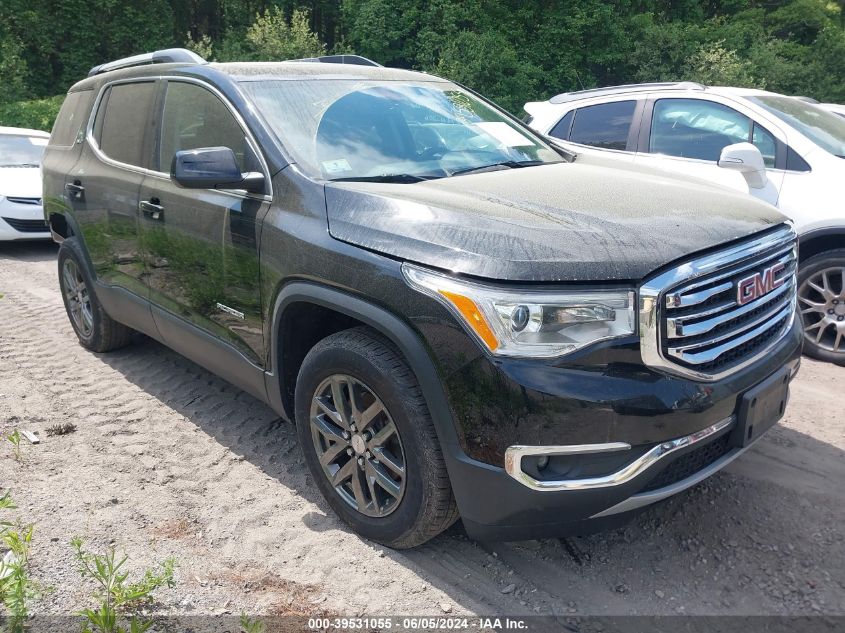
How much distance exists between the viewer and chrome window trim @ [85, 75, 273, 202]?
10.0 ft

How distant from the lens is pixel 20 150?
959 centimetres

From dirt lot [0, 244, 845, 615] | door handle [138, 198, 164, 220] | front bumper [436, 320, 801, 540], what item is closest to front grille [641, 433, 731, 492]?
front bumper [436, 320, 801, 540]

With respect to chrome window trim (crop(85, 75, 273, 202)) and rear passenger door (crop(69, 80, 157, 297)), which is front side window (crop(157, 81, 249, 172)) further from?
rear passenger door (crop(69, 80, 157, 297))

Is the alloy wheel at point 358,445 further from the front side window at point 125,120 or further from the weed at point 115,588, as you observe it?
the front side window at point 125,120

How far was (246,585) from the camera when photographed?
2627 millimetres

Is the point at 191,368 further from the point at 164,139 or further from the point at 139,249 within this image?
the point at 164,139

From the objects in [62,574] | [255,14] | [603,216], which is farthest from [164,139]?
[255,14]

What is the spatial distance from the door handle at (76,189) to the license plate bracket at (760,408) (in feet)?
13.0

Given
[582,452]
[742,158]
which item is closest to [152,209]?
[582,452]

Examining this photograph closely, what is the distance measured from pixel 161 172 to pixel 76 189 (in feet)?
3.75

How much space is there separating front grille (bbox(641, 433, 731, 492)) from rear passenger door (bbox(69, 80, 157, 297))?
2.88 meters

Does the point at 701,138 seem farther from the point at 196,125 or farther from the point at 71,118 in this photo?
the point at 71,118

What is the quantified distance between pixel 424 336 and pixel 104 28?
2891 centimetres

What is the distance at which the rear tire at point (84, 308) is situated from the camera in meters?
4.75
